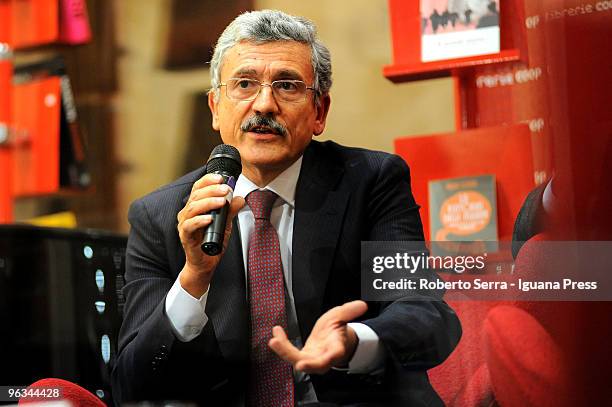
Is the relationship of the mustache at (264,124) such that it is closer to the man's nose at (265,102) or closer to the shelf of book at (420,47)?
the man's nose at (265,102)

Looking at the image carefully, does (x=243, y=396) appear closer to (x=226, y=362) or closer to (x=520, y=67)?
(x=226, y=362)

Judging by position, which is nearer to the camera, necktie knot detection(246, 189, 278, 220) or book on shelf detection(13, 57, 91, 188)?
necktie knot detection(246, 189, 278, 220)

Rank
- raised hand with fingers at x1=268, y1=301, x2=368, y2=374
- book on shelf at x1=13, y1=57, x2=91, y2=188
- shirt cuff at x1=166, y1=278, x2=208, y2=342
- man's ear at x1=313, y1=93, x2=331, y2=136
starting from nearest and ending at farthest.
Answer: raised hand with fingers at x1=268, y1=301, x2=368, y2=374
shirt cuff at x1=166, y1=278, x2=208, y2=342
man's ear at x1=313, y1=93, x2=331, y2=136
book on shelf at x1=13, y1=57, x2=91, y2=188

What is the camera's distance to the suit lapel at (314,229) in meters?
1.80

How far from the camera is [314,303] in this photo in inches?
70.5

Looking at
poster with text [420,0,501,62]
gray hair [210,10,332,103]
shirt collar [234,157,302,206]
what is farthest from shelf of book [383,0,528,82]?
shirt collar [234,157,302,206]

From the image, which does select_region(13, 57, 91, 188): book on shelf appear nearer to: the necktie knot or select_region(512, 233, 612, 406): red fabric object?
the necktie knot

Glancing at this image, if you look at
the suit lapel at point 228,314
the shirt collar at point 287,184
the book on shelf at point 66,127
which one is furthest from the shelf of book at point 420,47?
the book on shelf at point 66,127

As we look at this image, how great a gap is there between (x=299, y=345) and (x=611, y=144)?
29.2 inches

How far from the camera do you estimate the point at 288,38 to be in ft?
6.02

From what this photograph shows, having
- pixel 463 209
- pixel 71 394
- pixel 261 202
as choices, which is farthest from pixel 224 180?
pixel 71 394

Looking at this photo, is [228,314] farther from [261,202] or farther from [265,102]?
[265,102]

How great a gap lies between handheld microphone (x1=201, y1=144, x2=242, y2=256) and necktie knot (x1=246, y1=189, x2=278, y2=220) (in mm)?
124

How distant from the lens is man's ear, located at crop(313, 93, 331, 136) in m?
1.88
